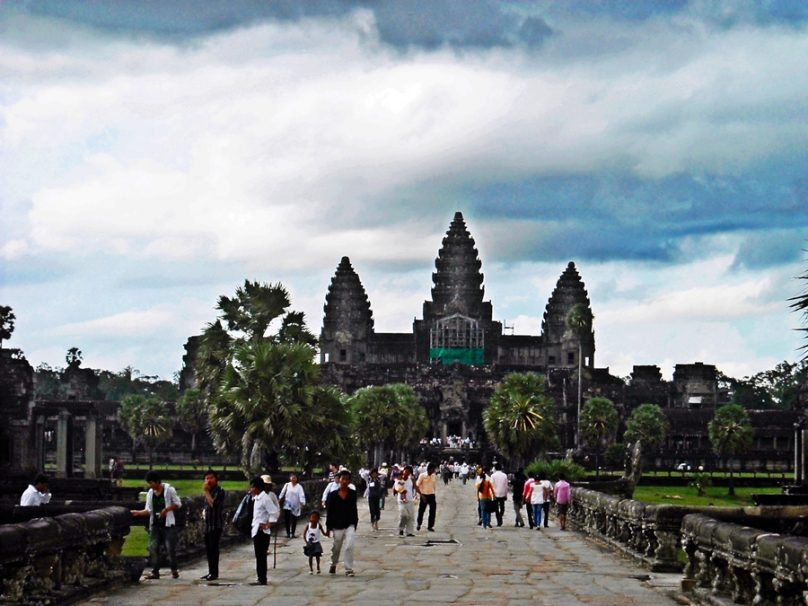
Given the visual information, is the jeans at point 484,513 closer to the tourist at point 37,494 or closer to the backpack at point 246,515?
the tourist at point 37,494

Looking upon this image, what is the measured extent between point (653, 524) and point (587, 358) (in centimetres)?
15508

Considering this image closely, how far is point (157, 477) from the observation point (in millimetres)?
20219

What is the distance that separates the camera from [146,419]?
11088 cm

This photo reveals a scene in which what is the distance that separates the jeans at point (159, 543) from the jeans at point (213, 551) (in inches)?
19.1

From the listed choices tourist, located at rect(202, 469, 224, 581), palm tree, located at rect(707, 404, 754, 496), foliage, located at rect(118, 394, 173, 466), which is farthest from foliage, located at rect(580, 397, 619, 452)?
tourist, located at rect(202, 469, 224, 581)

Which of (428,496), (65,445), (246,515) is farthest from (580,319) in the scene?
(246,515)

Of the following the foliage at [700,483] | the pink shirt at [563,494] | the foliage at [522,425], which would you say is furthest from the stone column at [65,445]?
the pink shirt at [563,494]

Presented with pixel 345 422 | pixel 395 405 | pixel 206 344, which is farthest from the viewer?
pixel 395 405

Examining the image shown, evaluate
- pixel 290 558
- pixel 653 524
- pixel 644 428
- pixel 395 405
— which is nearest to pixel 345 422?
pixel 290 558

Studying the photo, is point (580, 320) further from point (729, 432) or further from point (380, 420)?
point (380, 420)

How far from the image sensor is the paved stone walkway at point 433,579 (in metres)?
17.7

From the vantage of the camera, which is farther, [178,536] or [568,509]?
[568,509]

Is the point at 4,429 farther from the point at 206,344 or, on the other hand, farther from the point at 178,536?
the point at 178,536

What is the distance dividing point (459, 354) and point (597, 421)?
7279 centimetres
